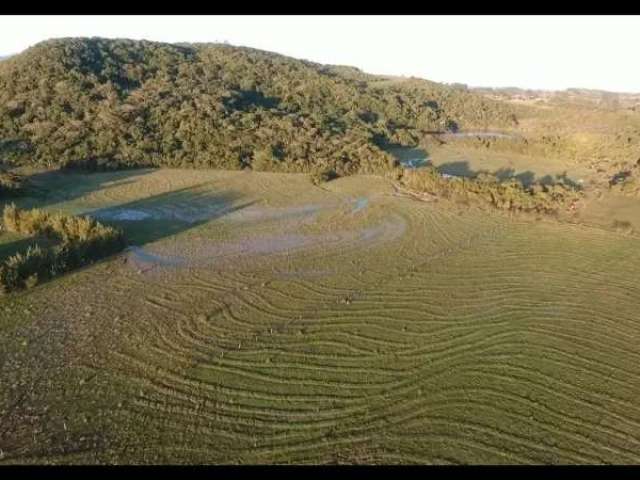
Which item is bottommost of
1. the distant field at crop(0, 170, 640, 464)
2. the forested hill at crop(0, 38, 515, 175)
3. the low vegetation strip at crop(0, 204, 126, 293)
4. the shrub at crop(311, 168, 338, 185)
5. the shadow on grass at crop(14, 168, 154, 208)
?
the distant field at crop(0, 170, 640, 464)

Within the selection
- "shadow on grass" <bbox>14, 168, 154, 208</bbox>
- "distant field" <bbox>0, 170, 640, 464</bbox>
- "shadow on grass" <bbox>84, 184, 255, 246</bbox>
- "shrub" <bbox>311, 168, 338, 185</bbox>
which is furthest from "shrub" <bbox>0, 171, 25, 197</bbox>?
"shrub" <bbox>311, 168, 338, 185</bbox>

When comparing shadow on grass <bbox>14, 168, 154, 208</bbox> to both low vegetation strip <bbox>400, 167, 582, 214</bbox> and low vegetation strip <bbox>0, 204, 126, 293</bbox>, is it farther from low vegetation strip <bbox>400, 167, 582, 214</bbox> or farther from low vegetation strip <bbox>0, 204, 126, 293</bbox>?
low vegetation strip <bbox>400, 167, 582, 214</bbox>

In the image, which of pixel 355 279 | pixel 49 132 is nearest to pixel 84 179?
pixel 49 132

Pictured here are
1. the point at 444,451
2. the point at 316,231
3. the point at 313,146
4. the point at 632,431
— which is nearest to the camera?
the point at 444,451

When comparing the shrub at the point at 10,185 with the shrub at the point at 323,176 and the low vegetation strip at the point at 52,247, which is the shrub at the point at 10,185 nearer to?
the low vegetation strip at the point at 52,247

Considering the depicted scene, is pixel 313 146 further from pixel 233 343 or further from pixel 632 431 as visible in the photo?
pixel 632 431

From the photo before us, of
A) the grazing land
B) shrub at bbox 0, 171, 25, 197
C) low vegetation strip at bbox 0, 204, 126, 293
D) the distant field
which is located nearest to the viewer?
the distant field
